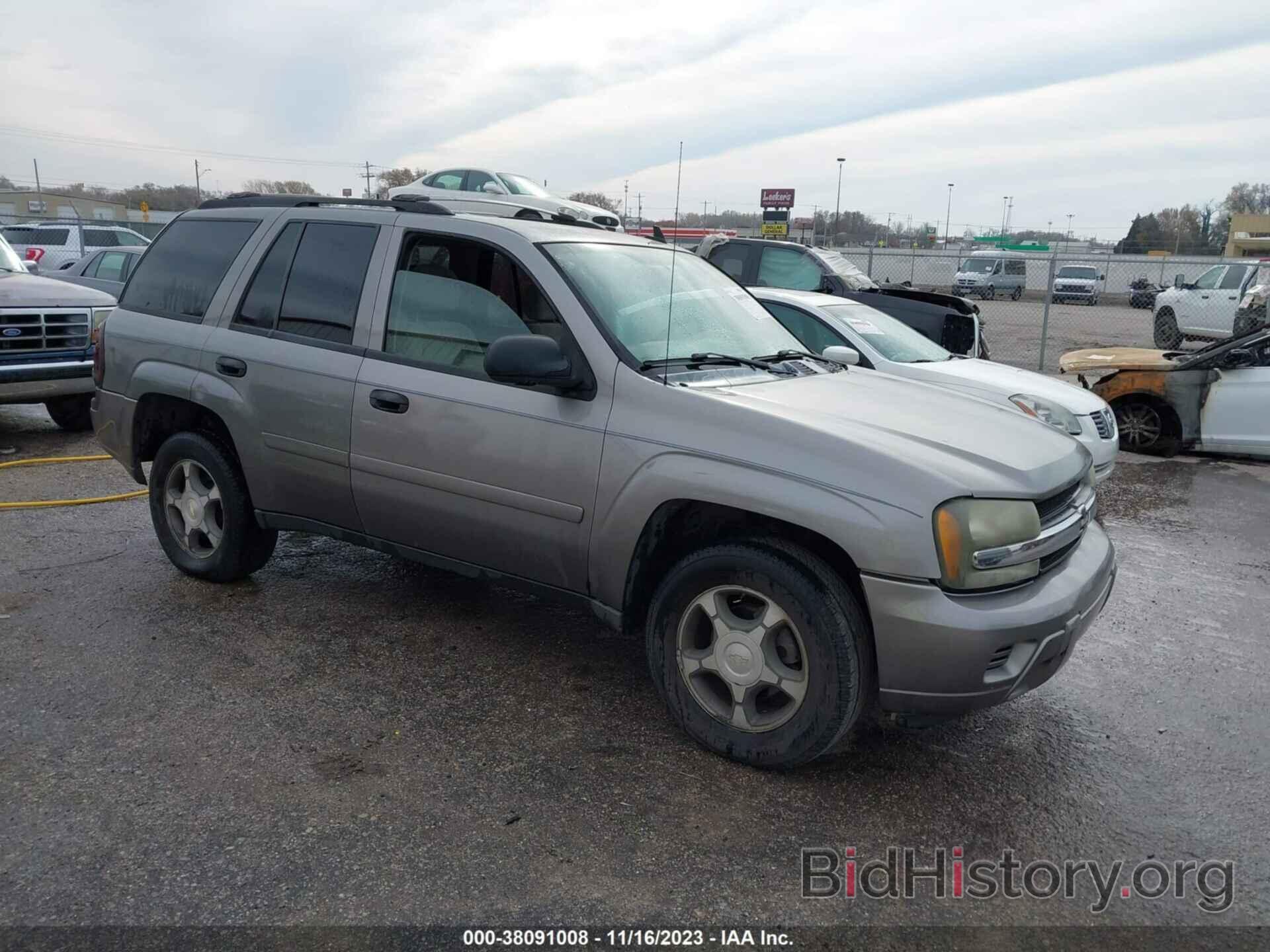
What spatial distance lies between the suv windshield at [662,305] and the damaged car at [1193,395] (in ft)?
19.5

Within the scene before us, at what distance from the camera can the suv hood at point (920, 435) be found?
3.06 meters

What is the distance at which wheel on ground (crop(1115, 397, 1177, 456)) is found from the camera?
904 cm

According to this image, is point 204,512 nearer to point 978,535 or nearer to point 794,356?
point 794,356

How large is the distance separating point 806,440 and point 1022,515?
0.72 meters

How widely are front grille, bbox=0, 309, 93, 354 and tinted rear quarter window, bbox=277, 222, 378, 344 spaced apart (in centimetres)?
487

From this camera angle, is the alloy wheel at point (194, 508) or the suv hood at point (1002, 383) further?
the suv hood at point (1002, 383)

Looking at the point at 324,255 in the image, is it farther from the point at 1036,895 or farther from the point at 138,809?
the point at 1036,895

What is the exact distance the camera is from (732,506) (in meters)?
3.21

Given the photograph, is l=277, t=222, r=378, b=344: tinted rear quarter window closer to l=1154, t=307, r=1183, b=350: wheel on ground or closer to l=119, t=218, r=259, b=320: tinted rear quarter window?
l=119, t=218, r=259, b=320: tinted rear quarter window

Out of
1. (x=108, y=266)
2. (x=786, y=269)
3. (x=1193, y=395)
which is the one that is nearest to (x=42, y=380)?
(x=108, y=266)

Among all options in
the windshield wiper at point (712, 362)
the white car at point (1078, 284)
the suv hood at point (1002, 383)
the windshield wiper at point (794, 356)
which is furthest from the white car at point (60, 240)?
the white car at point (1078, 284)

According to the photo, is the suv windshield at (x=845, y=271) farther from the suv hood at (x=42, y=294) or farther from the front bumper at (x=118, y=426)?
the front bumper at (x=118, y=426)

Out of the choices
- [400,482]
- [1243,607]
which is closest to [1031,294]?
[1243,607]

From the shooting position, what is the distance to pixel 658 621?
343 cm
